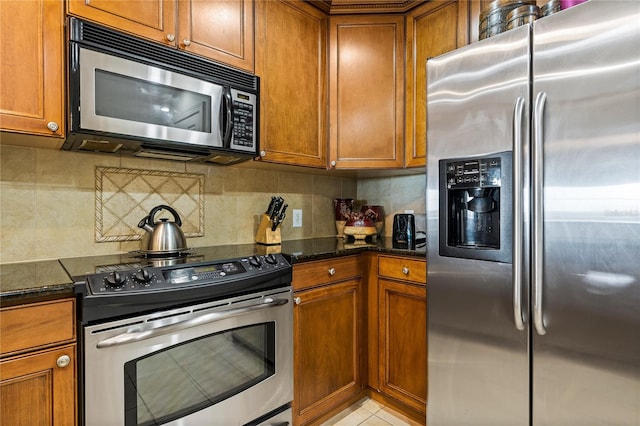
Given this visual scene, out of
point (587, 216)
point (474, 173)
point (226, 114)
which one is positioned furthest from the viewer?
point (226, 114)

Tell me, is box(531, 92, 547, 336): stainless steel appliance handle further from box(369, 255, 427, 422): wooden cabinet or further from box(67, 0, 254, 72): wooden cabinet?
box(67, 0, 254, 72): wooden cabinet

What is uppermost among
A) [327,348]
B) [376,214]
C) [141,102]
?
[141,102]

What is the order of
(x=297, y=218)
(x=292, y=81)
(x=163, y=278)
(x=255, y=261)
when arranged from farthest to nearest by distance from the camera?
(x=297, y=218), (x=292, y=81), (x=255, y=261), (x=163, y=278)

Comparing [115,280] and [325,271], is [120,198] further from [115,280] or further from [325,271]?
[325,271]

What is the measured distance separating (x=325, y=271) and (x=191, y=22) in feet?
4.43

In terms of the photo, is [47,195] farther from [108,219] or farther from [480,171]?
[480,171]

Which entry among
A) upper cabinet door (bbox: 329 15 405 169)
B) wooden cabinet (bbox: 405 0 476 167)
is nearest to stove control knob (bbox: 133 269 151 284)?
upper cabinet door (bbox: 329 15 405 169)

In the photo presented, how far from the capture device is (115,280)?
1.14 m

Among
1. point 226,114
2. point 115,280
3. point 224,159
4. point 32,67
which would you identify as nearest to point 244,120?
point 226,114

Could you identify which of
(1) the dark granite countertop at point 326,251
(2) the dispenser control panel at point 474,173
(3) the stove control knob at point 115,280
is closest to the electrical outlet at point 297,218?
(1) the dark granite countertop at point 326,251

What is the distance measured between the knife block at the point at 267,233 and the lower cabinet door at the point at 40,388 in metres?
1.10

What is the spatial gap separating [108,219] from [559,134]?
1926 mm

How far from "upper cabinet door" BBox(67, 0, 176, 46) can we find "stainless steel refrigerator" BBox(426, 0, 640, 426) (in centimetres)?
117

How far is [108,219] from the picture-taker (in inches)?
65.0
